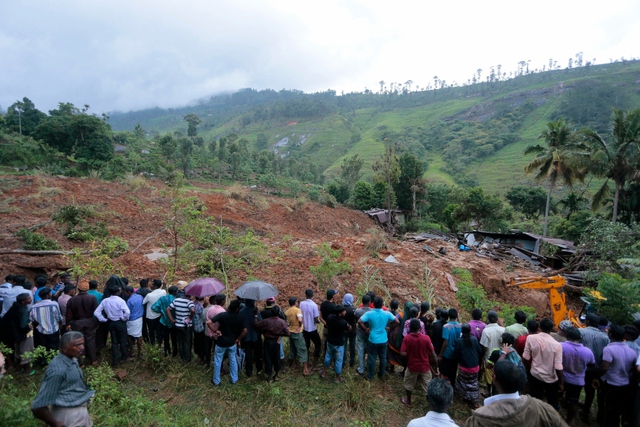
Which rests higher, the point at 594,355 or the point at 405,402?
the point at 594,355

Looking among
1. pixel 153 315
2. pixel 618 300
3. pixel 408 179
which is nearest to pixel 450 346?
pixel 153 315

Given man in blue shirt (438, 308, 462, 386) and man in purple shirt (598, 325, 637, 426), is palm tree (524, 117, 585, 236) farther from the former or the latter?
man in blue shirt (438, 308, 462, 386)

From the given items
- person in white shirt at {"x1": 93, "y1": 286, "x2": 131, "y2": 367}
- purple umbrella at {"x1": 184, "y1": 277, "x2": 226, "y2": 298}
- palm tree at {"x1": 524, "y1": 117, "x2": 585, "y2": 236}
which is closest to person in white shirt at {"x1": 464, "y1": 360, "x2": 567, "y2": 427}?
purple umbrella at {"x1": 184, "y1": 277, "x2": 226, "y2": 298}

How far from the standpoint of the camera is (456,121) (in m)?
94.2

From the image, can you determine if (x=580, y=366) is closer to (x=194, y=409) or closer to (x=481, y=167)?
(x=194, y=409)

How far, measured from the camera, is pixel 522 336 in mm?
4941

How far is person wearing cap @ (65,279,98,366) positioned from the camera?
532 cm

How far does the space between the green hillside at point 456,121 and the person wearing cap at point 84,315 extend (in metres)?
46.0

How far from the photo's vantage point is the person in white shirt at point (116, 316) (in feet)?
17.9

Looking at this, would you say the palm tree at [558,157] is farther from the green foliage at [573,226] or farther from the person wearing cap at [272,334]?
the person wearing cap at [272,334]

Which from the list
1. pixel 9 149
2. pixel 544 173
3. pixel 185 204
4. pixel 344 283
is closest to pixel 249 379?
pixel 185 204

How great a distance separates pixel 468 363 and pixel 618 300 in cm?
590

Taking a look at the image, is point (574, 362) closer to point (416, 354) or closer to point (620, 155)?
point (416, 354)

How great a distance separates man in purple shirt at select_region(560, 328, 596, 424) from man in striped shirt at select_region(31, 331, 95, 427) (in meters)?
5.70
